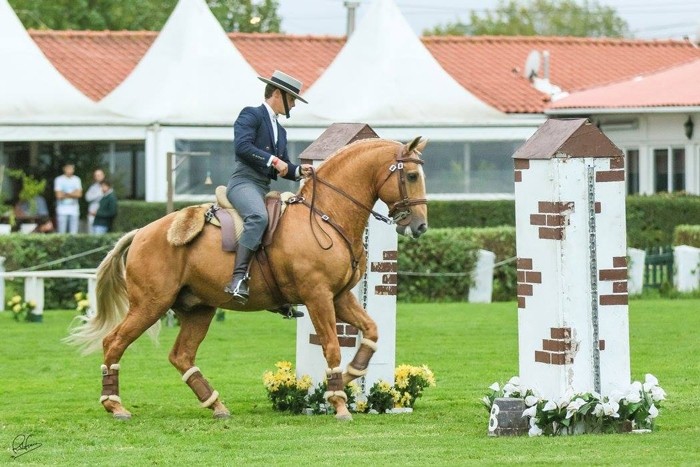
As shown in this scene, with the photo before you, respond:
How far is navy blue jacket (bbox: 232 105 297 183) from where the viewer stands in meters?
11.9

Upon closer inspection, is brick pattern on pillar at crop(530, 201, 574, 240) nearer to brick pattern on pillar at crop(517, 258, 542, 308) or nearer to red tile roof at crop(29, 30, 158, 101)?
brick pattern on pillar at crop(517, 258, 542, 308)

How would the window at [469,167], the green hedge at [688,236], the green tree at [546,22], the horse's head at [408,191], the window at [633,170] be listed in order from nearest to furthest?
the horse's head at [408,191] → the green hedge at [688,236] → the window at [469,167] → the window at [633,170] → the green tree at [546,22]

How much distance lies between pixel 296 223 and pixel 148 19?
155 ft

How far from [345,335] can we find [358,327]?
787 millimetres

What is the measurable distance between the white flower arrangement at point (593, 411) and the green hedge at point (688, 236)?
1503 cm

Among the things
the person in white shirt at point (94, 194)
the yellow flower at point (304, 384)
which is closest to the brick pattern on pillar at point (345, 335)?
the yellow flower at point (304, 384)

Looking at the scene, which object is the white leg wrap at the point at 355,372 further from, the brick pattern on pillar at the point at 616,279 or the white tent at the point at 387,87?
the white tent at the point at 387,87

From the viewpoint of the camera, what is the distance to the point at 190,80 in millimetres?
29594

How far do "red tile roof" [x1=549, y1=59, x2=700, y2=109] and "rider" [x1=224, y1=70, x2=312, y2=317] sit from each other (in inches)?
793

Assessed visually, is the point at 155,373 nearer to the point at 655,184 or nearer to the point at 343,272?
the point at 343,272

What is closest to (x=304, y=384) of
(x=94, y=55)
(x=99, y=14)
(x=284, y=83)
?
(x=284, y=83)

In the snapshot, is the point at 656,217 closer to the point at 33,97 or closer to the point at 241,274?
the point at 33,97

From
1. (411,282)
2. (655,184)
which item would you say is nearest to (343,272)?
(411,282)

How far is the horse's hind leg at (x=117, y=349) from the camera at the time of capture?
12195 mm
